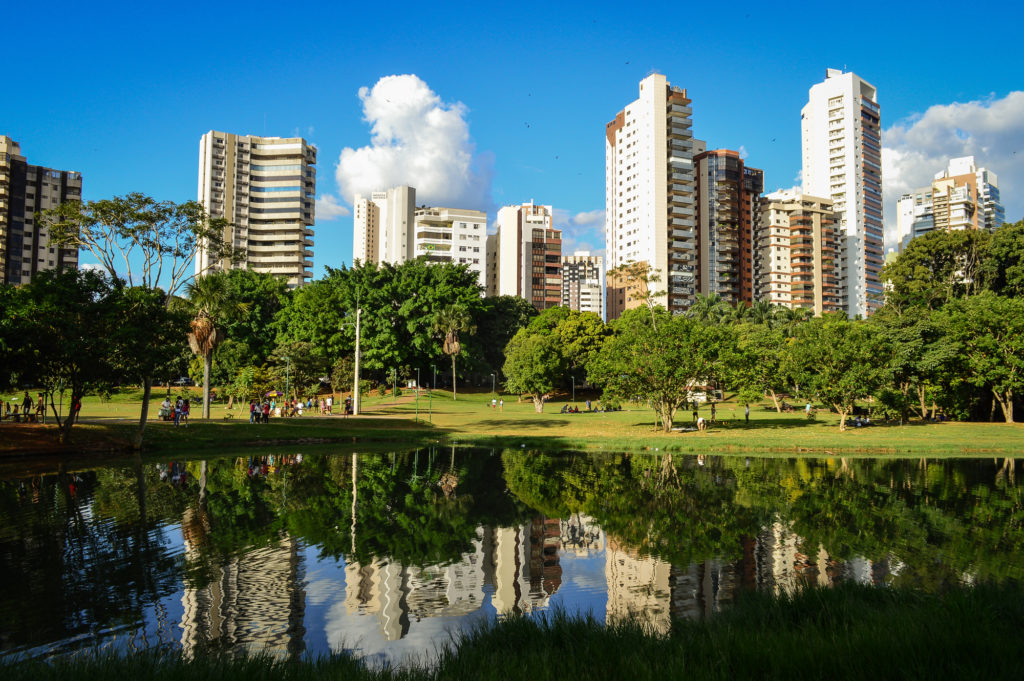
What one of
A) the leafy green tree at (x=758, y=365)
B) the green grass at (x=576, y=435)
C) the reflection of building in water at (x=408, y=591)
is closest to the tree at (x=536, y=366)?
the green grass at (x=576, y=435)

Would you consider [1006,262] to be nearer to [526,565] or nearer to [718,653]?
[526,565]

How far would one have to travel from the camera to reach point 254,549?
14.9 metres

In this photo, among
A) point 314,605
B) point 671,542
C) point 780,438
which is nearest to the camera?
point 314,605

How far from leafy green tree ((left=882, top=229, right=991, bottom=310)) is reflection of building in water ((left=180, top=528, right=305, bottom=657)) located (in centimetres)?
8232

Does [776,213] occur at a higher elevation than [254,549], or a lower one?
Answer: higher

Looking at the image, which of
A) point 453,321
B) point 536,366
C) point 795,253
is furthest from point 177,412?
point 795,253

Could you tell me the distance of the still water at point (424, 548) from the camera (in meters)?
10.7

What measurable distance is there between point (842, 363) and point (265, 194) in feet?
479

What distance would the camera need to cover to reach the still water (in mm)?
10672

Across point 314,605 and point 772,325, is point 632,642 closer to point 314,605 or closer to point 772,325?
point 314,605

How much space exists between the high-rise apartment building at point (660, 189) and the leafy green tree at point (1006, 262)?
73.3 m

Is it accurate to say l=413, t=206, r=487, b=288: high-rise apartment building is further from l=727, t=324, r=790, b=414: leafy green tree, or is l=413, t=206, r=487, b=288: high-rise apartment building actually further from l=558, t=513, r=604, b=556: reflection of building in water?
l=558, t=513, r=604, b=556: reflection of building in water

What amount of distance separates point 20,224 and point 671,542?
16316 centimetres

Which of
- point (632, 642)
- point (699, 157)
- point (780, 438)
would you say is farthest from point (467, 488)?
point (699, 157)
